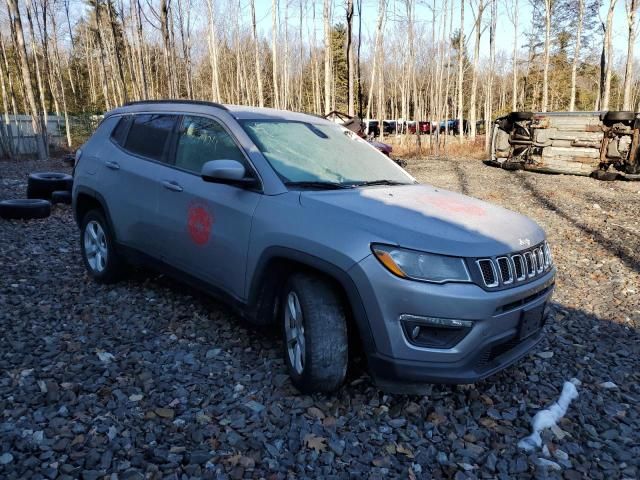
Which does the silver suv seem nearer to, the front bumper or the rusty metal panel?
the front bumper

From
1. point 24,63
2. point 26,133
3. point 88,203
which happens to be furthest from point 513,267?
point 26,133

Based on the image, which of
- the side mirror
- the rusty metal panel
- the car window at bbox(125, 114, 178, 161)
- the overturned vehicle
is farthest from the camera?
the rusty metal panel

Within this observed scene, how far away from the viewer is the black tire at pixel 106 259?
183 inches

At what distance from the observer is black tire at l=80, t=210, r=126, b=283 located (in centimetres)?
464

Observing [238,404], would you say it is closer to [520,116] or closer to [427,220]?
[427,220]

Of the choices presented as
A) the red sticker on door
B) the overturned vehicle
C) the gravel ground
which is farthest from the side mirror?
the overturned vehicle

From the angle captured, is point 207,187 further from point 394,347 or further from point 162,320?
point 394,347

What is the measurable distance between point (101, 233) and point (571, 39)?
42476mm

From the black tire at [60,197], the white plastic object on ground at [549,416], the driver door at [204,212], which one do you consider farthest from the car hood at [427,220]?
the black tire at [60,197]

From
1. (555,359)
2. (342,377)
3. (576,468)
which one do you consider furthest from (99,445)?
(555,359)

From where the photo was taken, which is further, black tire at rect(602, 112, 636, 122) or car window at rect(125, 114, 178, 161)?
black tire at rect(602, 112, 636, 122)

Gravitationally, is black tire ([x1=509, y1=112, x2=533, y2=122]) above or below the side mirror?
above

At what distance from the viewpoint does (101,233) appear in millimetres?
4828

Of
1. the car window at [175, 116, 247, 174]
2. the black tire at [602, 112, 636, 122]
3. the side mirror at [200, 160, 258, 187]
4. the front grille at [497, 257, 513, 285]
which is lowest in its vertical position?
the front grille at [497, 257, 513, 285]
